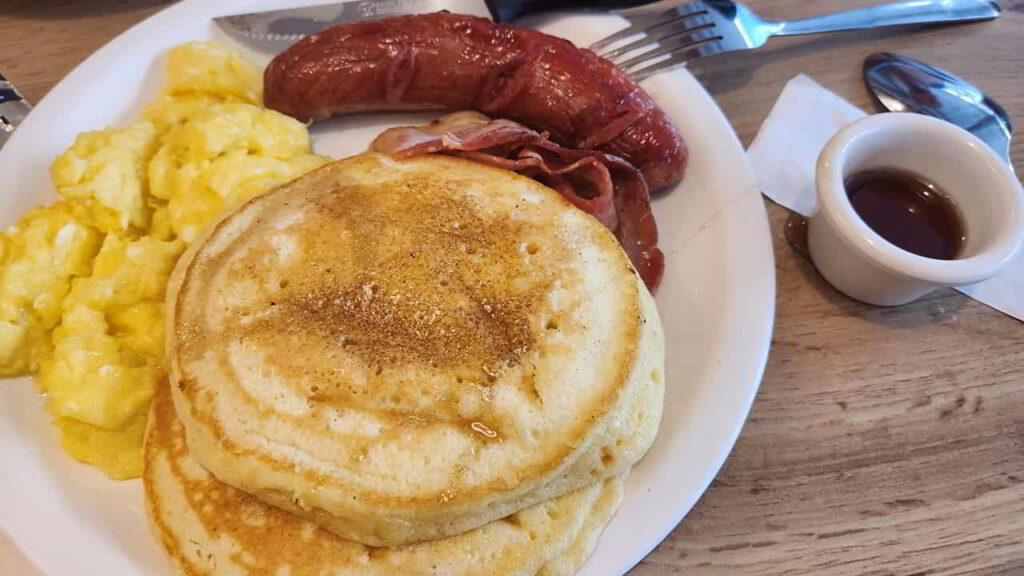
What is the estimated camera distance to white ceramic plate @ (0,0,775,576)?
5.03 feet

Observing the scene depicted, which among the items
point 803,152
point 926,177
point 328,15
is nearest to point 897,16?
point 803,152

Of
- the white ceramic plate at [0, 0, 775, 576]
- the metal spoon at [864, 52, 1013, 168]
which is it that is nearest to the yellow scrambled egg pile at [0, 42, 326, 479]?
the white ceramic plate at [0, 0, 775, 576]

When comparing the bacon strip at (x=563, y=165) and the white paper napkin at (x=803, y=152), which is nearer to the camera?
the bacon strip at (x=563, y=165)

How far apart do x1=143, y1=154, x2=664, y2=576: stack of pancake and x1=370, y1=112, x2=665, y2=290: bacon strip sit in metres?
0.26

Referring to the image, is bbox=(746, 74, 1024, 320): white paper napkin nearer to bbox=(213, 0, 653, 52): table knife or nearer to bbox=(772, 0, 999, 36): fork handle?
bbox=(772, 0, 999, 36): fork handle

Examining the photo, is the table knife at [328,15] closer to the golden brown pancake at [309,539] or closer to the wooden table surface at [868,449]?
the wooden table surface at [868,449]

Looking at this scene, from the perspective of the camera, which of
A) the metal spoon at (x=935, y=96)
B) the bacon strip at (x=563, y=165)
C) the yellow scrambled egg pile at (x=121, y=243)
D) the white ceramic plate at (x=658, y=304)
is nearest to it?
the white ceramic plate at (x=658, y=304)

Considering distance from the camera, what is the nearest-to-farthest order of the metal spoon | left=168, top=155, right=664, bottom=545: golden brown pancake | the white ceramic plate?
left=168, top=155, right=664, bottom=545: golden brown pancake → the white ceramic plate → the metal spoon

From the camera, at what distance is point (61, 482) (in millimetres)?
1595

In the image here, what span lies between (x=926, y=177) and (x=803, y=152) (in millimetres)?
390

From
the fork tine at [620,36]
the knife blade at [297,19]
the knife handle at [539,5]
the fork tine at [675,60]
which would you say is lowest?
the fork tine at [675,60]

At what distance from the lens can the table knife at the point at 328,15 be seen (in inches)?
92.4

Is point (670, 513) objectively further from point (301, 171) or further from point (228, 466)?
point (301, 171)

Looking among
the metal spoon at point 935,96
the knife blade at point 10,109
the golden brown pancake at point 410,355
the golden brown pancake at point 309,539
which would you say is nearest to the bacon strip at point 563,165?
the golden brown pancake at point 410,355
